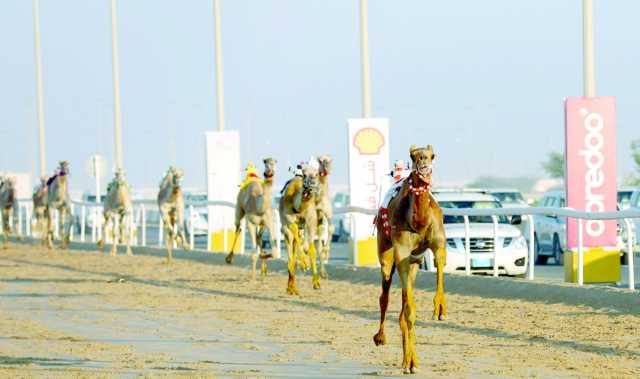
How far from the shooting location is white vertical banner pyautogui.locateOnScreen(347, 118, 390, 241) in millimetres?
29250

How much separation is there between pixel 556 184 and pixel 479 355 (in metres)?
148

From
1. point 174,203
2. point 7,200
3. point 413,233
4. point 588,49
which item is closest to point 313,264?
point 588,49

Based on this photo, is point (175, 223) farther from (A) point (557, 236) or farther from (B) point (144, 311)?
(B) point (144, 311)

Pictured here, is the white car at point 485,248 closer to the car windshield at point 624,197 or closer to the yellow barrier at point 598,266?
the yellow barrier at point 598,266

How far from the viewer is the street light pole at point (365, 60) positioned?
103 feet

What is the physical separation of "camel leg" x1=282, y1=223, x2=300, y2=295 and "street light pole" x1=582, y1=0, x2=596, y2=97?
4.88 m

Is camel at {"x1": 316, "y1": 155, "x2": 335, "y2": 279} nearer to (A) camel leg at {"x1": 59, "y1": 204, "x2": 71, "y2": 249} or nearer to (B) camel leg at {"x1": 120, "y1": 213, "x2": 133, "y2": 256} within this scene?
(B) camel leg at {"x1": 120, "y1": 213, "x2": 133, "y2": 256}

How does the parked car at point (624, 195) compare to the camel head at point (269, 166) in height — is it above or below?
below

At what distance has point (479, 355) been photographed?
14.9m

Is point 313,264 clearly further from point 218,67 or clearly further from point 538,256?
point 218,67

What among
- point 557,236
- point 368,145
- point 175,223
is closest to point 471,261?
point 368,145

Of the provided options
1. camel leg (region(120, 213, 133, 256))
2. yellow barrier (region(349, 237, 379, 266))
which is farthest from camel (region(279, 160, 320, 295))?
camel leg (region(120, 213, 133, 256))

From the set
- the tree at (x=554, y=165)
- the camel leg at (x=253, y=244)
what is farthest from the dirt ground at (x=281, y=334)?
the tree at (x=554, y=165)

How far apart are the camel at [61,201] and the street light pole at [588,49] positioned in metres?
22.5
